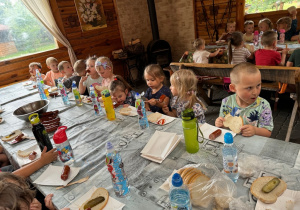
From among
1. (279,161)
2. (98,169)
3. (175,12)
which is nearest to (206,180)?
(279,161)

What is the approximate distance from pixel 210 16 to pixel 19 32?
4.68 m

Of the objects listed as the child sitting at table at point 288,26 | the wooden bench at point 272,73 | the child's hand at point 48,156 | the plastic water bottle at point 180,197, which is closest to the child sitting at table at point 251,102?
the wooden bench at point 272,73

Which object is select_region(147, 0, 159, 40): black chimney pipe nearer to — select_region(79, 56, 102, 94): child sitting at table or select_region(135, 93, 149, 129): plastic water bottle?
select_region(79, 56, 102, 94): child sitting at table

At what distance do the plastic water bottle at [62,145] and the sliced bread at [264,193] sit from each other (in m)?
1.14

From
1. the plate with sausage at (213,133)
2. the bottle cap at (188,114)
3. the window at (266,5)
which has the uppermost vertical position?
the window at (266,5)

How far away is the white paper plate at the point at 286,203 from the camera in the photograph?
0.87m

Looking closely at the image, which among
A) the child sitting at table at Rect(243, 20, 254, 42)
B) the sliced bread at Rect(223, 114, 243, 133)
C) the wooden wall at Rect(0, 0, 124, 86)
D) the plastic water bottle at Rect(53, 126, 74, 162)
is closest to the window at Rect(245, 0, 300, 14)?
the child sitting at table at Rect(243, 20, 254, 42)

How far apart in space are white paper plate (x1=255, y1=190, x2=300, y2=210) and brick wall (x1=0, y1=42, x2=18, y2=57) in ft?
17.7

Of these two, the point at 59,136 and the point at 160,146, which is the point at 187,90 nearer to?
the point at 160,146

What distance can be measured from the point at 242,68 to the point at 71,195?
141 cm

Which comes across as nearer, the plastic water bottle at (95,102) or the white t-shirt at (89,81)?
the plastic water bottle at (95,102)

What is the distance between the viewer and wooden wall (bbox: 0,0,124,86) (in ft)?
15.3

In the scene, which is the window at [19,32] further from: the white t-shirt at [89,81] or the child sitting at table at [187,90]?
the child sitting at table at [187,90]

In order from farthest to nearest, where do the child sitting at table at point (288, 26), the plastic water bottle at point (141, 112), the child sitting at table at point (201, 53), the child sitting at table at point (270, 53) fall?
the child sitting at table at point (288, 26) < the child sitting at table at point (201, 53) < the child sitting at table at point (270, 53) < the plastic water bottle at point (141, 112)
